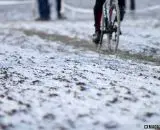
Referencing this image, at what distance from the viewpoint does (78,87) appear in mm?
5305

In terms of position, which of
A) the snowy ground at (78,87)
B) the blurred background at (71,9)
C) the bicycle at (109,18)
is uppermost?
the bicycle at (109,18)

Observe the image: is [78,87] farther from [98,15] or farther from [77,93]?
[98,15]

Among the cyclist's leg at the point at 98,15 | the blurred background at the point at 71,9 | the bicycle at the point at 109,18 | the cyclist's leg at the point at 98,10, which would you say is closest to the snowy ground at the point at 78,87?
the cyclist's leg at the point at 98,15

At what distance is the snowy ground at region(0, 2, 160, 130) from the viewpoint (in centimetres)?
426

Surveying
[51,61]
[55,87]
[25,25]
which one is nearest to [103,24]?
[51,61]

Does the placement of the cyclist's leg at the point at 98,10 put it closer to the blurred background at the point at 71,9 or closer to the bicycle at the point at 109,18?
the bicycle at the point at 109,18

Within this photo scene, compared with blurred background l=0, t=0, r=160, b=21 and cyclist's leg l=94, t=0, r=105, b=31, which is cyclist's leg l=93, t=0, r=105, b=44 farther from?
blurred background l=0, t=0, r=160, b=21

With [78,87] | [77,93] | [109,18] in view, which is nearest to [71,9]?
[109,18]

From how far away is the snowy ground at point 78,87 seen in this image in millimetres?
4262

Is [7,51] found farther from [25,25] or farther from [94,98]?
[25,25]

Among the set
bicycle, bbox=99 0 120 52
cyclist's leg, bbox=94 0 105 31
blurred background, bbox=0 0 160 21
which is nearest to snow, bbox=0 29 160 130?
bicycle, bbox=99 0 120 52

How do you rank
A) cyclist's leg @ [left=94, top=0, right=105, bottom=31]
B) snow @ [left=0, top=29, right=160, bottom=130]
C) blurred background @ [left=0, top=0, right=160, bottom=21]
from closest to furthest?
snow @ [left=0, top=29, right=160, bottom=130]
cyclist's leg @ [left=94, top=0, right=105, bottom=31]
blurred background @ [left=0, top=0, right=160, bottom=21]

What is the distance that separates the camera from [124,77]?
5910mm

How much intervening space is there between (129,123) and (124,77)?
1750mm
